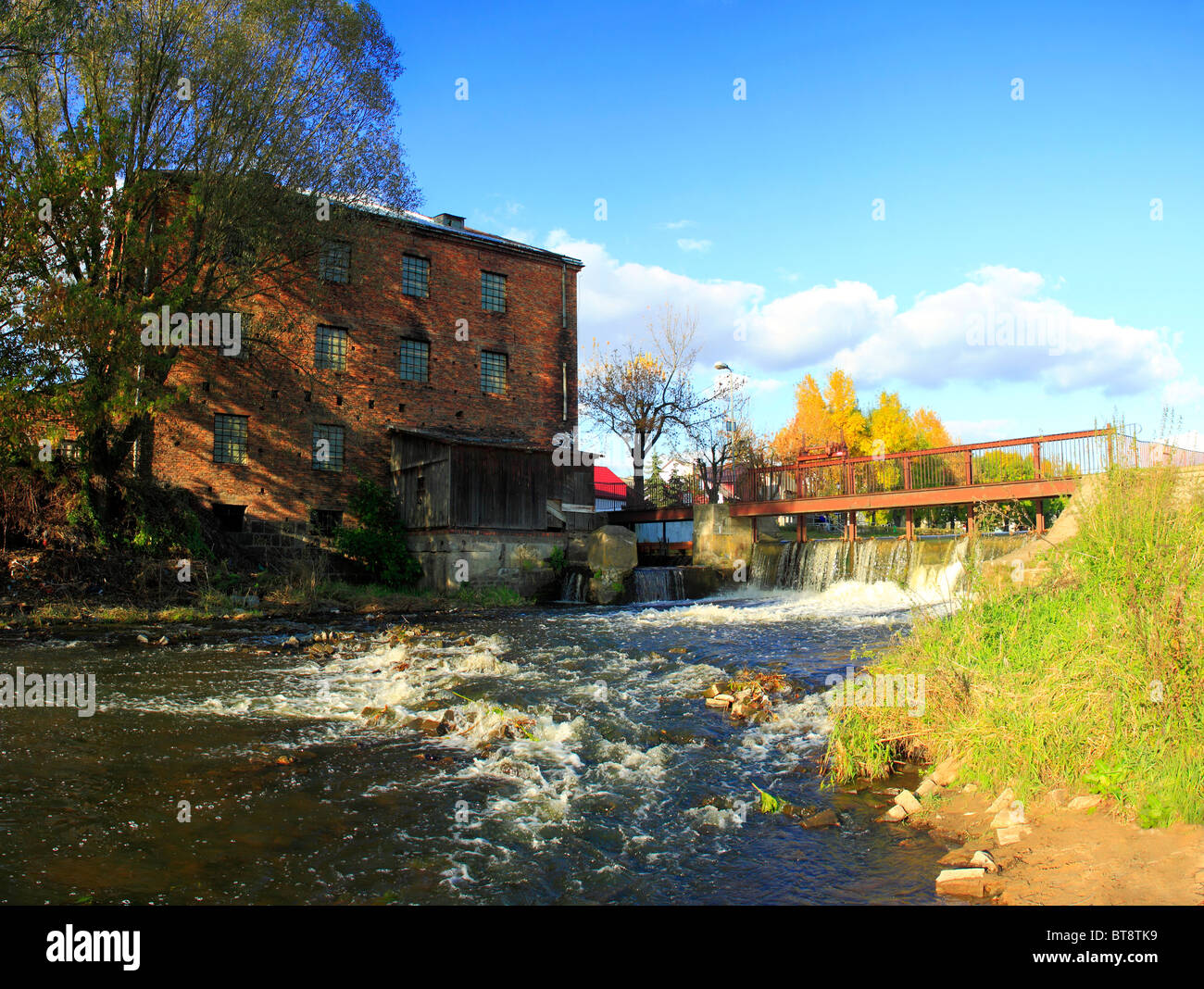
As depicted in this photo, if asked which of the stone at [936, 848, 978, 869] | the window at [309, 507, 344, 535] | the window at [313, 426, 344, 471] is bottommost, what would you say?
the stone at [936, 848, 978, 869]

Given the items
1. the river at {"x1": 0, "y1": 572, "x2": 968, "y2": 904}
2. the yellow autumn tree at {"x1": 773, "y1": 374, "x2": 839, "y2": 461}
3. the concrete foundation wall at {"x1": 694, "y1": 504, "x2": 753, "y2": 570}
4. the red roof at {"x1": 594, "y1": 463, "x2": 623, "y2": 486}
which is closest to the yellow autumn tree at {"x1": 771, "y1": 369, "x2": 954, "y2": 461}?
the yellow autumn tree at {"x1": 773, "y1": 374, "x2": 839, "y2": 461}

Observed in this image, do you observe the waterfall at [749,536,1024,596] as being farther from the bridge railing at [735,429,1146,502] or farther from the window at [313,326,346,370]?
the window at [313,326,346,370]

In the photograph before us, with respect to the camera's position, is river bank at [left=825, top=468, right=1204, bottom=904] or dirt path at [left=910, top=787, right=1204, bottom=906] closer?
dirt path at [left=910, top=787, right=1204, bottom=906]

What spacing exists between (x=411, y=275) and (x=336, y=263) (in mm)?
2783

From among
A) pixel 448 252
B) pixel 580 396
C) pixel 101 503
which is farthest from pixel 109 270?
pixel 580 396

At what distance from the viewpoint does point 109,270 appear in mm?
16531

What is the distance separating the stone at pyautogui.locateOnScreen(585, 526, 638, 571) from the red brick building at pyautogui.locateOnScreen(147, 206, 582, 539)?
11.4 ft

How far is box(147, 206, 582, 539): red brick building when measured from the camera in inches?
907

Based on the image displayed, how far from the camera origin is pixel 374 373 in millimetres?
25938

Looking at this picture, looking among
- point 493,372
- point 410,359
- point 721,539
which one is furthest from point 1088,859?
point 493,372

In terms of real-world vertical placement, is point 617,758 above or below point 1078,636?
below

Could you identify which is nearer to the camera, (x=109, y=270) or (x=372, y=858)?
(x=372, y=858)
